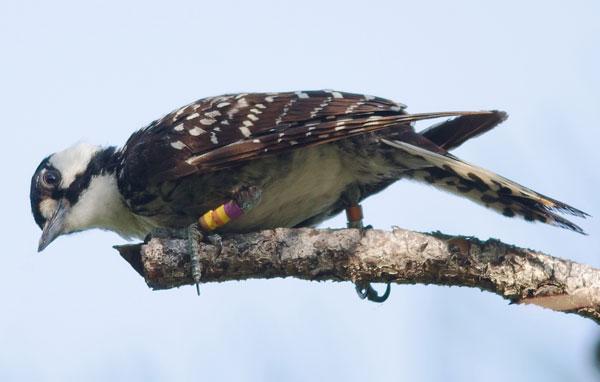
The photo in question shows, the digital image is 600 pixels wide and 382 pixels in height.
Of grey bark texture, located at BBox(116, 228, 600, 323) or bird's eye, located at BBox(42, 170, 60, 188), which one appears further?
bird's eye, located at BBox(42, 170, 60, 188)

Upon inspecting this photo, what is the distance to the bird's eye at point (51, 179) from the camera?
6.42m

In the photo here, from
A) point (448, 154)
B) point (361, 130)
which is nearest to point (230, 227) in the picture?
point (361, 130)

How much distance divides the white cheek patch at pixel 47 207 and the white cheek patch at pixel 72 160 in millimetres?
134

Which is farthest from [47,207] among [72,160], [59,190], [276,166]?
[276,166]

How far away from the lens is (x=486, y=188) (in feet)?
17.4

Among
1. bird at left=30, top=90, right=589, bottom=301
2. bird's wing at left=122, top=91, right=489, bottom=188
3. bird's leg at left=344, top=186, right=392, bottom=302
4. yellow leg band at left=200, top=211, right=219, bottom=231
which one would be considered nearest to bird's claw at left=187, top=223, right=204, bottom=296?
bird at left=30, top=90, right=589, bottom=301

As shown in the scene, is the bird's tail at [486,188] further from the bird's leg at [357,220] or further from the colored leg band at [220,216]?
the colored leg band at [220,216]

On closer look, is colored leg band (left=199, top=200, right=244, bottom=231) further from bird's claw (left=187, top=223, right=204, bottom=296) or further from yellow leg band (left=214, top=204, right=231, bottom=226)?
bird's claw (left=187, top=223, right=204, bottom=296)

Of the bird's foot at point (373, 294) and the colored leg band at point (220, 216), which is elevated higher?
the colored leg band at point (220, 216)

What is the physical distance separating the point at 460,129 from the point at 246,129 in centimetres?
139

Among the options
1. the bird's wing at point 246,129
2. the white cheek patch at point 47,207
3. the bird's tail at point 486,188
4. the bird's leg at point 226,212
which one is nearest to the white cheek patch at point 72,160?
the white cheek patch at point 47,207

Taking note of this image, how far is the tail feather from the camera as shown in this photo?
570 centimetres

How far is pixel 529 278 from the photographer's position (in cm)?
459

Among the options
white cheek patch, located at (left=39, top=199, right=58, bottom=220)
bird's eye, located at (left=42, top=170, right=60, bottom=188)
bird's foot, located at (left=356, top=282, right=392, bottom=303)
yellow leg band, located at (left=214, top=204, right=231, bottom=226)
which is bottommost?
bird's foot, located at (left=356, top=282, right=392, bottom=303)
